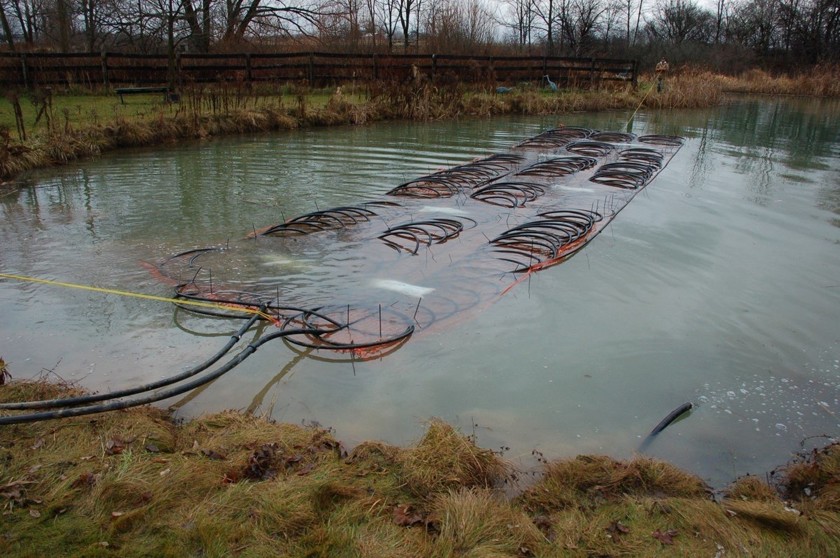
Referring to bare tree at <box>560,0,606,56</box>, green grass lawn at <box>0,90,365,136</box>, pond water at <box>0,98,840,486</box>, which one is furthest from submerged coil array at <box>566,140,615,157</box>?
bare tree at <box>560,0,606,56</box>

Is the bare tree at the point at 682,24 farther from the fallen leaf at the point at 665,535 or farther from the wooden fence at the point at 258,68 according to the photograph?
the fallen leaf at the point at 665,535

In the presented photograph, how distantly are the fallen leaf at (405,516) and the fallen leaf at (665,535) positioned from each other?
1.10m

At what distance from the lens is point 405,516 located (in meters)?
3.02

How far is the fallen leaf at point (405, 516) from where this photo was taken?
297 centimetres

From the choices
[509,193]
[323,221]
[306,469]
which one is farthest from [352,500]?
[509,193]

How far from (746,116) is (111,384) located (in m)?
22.1

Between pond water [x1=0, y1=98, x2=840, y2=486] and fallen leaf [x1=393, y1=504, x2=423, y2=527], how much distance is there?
78 centimetres

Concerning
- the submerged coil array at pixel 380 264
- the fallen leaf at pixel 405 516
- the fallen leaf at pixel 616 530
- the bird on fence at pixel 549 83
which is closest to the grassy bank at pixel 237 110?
the bird on fence at pixel 549 83

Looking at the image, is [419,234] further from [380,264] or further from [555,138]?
[555,138]

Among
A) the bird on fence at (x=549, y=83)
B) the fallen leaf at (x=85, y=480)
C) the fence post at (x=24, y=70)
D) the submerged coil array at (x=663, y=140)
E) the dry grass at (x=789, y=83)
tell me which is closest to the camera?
the fallen leaf at (x=85, y=480)

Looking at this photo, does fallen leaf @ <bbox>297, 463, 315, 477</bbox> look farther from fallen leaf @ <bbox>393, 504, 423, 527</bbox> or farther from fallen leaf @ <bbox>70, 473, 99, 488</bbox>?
fallen leaf @ <bbox>70, 473, 99, 488</bbox>

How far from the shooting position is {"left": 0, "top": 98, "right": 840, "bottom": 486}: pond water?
13.4 ft

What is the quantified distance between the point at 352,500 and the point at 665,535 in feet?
4.87

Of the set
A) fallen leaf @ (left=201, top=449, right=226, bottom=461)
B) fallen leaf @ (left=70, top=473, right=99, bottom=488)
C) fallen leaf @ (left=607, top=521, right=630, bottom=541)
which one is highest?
fallen leaf @ (left=70, top=473, right=99, bottom=488)
